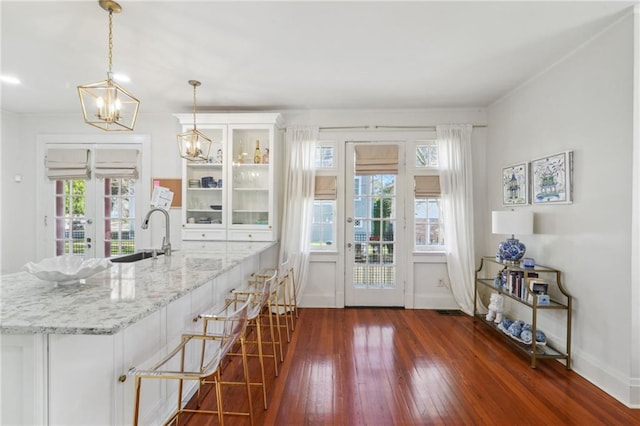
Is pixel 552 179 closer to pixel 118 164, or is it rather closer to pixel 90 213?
pixel 118 164

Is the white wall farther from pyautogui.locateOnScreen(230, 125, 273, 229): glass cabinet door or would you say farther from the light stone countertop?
pyautogui.locateOnScreen(230, 125, 273, 229): glass cabinet door

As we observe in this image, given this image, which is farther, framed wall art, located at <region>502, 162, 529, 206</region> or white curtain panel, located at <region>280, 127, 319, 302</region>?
white curtain panel, located at <region>280, 127, 319, 302</region>

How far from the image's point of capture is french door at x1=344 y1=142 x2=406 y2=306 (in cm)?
424

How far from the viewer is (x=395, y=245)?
13.9 ft

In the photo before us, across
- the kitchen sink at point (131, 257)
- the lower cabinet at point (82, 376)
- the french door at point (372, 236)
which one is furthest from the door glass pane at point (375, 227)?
the lower cabinet at point (82, 376)

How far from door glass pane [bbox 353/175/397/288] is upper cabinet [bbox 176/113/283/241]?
1.18 meters

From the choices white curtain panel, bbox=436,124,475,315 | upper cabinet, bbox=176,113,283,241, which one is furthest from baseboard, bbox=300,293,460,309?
upper cabinet, bbox=176,113,283,241

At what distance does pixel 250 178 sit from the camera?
13.7ft

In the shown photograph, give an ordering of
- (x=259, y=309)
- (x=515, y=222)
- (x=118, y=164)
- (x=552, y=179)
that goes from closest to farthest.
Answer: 1. (x=259, y=309)
2. (x=552, y=179)
3. (x=515, y=222)
4. (x=118, y=164)

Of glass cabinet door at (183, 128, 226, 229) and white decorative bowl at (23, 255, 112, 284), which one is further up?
glass cabinet door at (183, 128, 226, 229)

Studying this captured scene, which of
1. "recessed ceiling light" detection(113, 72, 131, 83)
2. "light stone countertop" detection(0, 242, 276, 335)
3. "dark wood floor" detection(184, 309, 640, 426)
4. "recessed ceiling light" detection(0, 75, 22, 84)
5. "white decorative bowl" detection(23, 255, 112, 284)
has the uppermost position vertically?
"recessed ceiling light" detection(0, 75, 22, 84)

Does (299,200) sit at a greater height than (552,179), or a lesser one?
lesser

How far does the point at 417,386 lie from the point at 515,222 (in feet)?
5.94

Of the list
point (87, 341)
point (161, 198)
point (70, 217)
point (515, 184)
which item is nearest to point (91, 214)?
point (70, 217)
